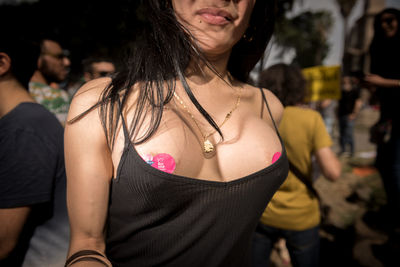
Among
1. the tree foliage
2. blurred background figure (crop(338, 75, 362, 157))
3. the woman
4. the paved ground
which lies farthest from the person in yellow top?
the tree foliage

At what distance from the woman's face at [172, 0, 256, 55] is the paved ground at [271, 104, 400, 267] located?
312 cm

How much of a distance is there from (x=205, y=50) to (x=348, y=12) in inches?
1347

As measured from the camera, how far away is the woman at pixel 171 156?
2.87 ft

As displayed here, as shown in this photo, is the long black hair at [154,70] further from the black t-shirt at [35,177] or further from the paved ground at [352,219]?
the paved ground at [352,219]

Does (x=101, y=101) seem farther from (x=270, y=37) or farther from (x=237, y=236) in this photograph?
(x=270, y=37)

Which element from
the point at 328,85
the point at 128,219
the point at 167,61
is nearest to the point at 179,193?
the point at 128,219

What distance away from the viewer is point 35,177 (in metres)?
1.32

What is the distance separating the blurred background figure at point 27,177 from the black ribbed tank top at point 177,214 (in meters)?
0.60

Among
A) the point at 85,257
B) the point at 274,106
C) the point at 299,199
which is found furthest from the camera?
the point at 299,199

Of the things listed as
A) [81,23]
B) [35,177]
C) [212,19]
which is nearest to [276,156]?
[212,19]

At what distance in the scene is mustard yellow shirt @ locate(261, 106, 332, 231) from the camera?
6.93ft

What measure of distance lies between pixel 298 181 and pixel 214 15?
168 cm

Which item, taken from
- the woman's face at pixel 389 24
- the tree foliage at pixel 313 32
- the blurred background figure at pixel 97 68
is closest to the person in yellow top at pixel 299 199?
the woman's face at pixel 389 24

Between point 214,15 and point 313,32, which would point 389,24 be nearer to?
point 214,15
